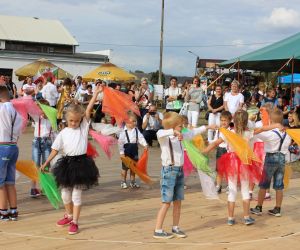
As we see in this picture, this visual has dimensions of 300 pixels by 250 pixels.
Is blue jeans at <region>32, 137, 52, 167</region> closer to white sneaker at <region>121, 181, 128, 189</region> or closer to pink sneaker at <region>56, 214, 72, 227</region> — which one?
white sneaker at <region>121, 181, 128, 189</region>

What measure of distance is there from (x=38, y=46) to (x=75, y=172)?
4404 centimetres

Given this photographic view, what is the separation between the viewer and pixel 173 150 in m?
6.19

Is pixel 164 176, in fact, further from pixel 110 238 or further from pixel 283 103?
pixel 283 103

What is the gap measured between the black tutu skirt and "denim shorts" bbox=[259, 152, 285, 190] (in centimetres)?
256

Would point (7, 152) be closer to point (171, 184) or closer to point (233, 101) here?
point (171, 184)

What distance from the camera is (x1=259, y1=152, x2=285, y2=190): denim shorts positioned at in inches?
290

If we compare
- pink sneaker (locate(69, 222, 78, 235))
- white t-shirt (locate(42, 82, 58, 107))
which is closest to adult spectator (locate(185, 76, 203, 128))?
white t-shirt (locate(42, 82, 58, 107))

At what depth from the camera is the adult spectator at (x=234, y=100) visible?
1276 centimetres

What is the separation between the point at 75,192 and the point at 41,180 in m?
0.86

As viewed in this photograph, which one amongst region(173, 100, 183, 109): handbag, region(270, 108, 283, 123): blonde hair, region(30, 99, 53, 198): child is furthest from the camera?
region(173, 100, 183, 109): handbag

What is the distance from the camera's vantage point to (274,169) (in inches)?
291

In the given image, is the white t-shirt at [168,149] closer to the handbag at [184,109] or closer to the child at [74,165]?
the child at [74,165]

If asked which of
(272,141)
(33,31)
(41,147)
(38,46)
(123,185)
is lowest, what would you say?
(123,185)

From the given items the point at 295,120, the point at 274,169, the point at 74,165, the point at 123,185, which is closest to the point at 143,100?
the point at 295,120
